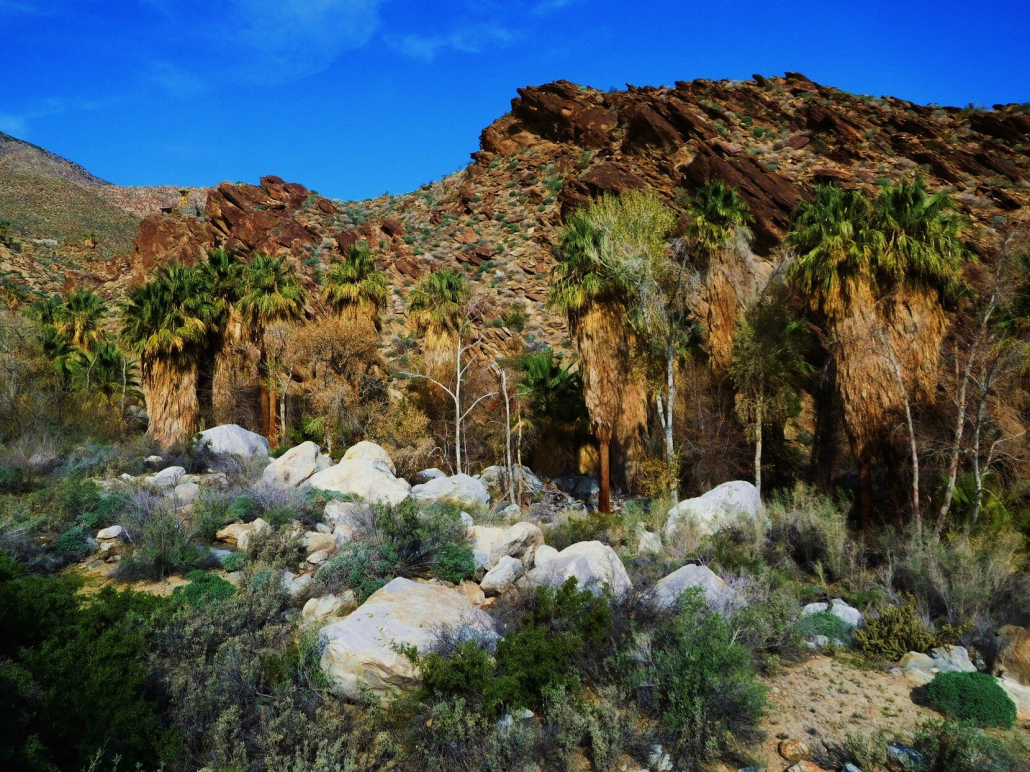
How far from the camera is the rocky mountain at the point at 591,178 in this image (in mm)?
36562

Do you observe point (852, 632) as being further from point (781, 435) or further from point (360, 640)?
point (781, 435)

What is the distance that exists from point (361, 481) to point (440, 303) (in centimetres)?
1334

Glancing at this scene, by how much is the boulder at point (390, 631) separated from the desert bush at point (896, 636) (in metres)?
5.30

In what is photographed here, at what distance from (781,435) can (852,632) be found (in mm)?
11890

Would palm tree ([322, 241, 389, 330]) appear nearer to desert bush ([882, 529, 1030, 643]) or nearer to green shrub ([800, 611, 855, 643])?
desert bush ([882, 529, 1030, 643])

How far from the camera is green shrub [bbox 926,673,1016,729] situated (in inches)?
253

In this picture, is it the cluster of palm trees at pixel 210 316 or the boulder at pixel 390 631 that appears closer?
the boulder at pixel 390 631

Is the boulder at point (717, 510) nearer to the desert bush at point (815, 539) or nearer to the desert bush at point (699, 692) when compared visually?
the desert bush at point (815, 539)

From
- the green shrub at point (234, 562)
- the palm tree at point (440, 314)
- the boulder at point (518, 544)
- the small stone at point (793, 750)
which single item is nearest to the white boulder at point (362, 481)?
the boulder at point (518, 544)

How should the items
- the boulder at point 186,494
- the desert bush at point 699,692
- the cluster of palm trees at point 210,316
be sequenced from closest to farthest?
1. the desert bush at point 699,692
2. the boulder at point 186,494
3. the cluster of palm trees at point 210,316

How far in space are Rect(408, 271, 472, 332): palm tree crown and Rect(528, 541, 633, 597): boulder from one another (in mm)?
17529

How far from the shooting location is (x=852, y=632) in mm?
8758

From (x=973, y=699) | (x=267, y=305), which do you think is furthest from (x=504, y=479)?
(x=973, y=699)

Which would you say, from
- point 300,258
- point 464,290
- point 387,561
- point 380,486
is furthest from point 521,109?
point 387,561
